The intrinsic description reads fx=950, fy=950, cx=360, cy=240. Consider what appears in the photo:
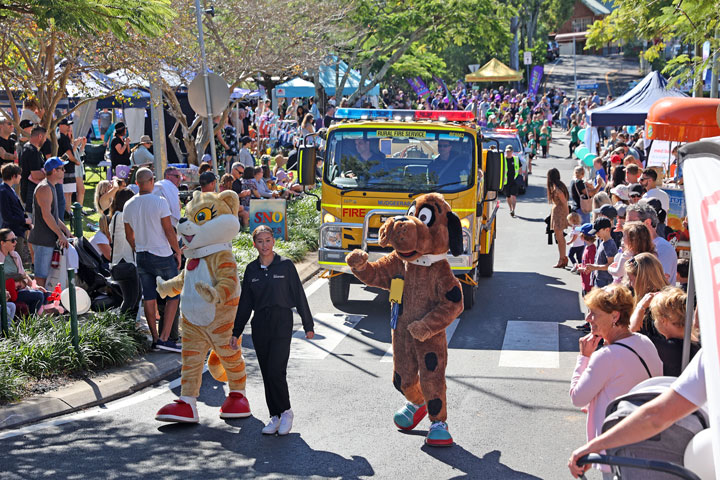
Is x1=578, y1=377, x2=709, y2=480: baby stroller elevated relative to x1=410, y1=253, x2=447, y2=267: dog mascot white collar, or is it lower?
lower

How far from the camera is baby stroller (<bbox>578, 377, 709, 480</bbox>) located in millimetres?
3949

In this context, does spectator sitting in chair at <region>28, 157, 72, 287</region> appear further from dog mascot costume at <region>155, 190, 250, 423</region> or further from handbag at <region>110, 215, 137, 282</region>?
dog mascot costume at <region>155, 190, 250, 423</region>

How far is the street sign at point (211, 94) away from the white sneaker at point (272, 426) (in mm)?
7657

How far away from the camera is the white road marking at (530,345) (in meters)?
9.92

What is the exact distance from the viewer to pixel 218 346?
7953mm

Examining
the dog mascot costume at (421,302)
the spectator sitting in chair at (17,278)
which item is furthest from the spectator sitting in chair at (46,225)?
the dog mascot costume at (421,302)

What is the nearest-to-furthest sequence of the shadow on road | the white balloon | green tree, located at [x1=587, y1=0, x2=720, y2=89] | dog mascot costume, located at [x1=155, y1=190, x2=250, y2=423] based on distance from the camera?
the white balloon
the shadow on road
dog mascot costume, located at [x1=155, y1=190, x2=250, y2=423]
green tree, located at [x1=587, y1=0, x2=720, y2=89]

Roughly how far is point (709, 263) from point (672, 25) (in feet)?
44.2

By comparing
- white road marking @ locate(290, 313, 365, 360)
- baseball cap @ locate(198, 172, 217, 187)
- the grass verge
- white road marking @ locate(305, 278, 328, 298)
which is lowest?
white road marking @ locate(305, 278, 328, 298)

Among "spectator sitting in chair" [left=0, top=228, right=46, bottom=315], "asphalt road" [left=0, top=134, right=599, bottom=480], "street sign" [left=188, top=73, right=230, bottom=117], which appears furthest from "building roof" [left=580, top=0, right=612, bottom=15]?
"spectator sitting in chair" [left=0, top=228, right=46, bottom=315]

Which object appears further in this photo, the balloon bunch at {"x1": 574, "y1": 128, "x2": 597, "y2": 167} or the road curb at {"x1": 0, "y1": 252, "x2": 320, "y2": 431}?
the balloon bunch at {"x1": 574, "y1": 128, "x2": 597, "y2": 167}

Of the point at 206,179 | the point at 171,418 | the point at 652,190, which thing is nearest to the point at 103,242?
the point at 206,179

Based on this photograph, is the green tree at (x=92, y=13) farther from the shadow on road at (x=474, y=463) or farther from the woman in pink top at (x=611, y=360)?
the woman in pink top at (x=611, y=360)

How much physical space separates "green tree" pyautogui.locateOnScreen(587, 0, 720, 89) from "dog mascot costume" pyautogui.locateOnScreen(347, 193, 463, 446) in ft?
22.8
